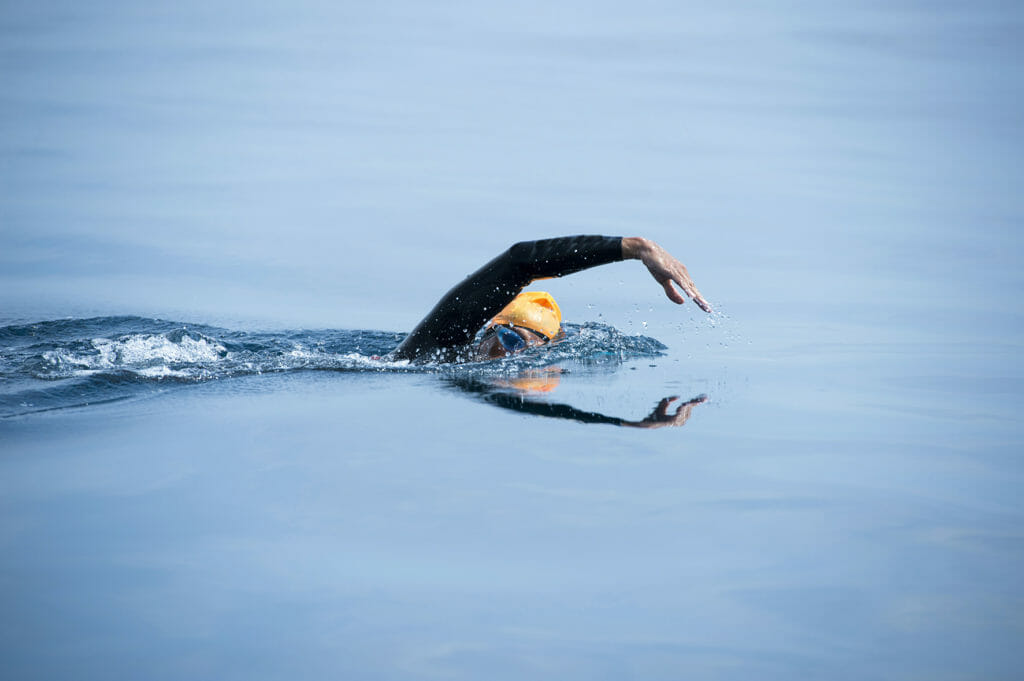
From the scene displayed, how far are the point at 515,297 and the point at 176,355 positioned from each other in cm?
213

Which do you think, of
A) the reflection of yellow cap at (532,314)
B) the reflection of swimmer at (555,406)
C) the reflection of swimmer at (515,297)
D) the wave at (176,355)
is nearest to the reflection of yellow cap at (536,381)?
the reflection of swimmer at (555,406)

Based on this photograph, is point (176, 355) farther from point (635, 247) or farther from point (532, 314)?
point (635, 247)

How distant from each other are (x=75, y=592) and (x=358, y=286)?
6094 mm

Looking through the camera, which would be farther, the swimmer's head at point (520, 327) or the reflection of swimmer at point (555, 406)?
the swimmer's head at point (520, 327)

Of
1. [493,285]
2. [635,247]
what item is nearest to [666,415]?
[635,247]

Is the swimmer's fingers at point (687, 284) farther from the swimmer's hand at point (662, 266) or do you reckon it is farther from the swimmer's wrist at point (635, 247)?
the swimmer's wrist at point (635, 247)

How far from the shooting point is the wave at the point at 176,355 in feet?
19.2

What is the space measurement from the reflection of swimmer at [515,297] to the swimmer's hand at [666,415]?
483 mm

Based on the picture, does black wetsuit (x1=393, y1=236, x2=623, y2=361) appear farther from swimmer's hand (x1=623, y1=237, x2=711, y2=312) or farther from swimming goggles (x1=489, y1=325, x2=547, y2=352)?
swimming goggles (x1=489, y1=325, x2=547, y2=352)

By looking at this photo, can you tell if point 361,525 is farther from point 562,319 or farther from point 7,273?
point 7,273

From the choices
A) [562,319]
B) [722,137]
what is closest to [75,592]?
[562,319]

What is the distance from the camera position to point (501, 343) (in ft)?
23.3

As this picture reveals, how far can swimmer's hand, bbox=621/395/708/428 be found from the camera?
17.4ft

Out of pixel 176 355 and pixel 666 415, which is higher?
pixel 176 355
